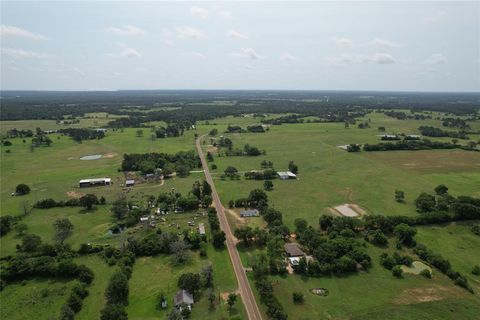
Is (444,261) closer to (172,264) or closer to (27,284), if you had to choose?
(172,264)

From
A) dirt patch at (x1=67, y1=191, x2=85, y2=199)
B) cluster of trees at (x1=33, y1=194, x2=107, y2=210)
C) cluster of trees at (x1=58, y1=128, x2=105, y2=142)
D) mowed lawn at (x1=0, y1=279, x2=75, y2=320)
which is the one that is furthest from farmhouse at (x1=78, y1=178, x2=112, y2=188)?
cluster of trees at (x1=58, y1=128, x2=105, y2=142)

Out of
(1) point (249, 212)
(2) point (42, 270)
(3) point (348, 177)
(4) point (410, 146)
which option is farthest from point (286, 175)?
(4) point (410, 146)

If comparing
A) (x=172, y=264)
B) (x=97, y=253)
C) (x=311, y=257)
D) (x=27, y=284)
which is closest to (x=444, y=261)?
(x=311, y=257)

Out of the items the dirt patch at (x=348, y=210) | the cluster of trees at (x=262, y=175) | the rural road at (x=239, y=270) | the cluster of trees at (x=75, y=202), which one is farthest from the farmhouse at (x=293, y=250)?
the cluster of trees at (x=75, y=202)

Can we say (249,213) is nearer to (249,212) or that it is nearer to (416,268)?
(249,212)

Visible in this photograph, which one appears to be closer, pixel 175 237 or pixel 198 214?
pixel 175 237
